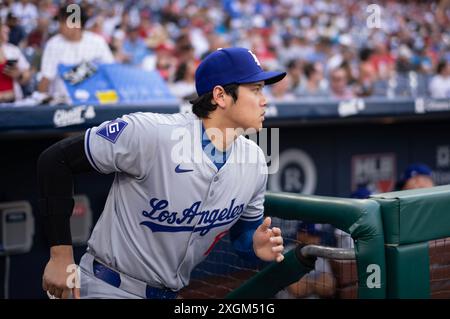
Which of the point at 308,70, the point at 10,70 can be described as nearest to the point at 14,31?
the point at 10,70

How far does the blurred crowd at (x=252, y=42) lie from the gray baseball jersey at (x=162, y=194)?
2.22 metres

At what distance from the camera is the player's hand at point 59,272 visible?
6.30ft

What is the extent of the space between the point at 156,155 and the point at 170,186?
4.8 inches

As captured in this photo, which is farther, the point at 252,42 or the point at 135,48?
the point at 252,42

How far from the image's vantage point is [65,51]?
4.72 metres

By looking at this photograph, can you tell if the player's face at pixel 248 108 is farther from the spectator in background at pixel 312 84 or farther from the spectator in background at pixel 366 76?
the spectator in background at pixel 366 76

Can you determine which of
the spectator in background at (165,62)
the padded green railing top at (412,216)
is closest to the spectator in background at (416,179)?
the padded green railing top at (412,216)

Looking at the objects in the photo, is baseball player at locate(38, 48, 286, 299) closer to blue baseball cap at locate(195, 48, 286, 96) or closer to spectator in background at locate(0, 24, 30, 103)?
blue baseball cap at locate(195, 48, 286, 96)

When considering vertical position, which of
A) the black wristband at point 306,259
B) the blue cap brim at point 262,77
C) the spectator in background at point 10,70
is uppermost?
the spectator in background at point 10,70

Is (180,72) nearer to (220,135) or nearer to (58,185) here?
(220,135)

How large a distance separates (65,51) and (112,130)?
2.93 m

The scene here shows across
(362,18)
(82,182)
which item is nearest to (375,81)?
(82,182)

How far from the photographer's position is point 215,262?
3.41m

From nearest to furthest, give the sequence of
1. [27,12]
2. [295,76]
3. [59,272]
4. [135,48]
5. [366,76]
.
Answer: [59,272] < [27,12] < [295,76] < [366,76] < [135,48]
